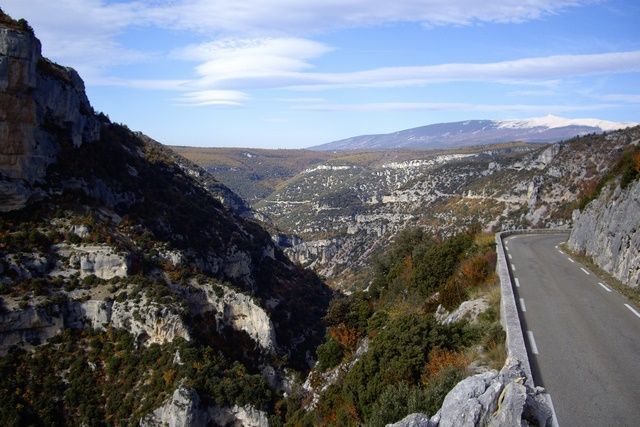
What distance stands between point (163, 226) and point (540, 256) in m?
37.8

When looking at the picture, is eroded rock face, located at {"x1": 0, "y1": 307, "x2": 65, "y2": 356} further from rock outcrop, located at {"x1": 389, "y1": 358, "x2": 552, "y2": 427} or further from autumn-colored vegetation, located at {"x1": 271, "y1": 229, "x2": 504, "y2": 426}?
rock outcrop, located at {"x1": 389, "y1": 358, "x2": 552, "y2": 427}

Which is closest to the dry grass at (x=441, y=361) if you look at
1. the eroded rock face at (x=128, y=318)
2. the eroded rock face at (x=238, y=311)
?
the eroded rock face at (x=128, y=318)

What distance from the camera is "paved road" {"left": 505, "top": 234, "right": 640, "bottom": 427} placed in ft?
24.7

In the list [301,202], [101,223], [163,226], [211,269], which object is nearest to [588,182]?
[211,269]

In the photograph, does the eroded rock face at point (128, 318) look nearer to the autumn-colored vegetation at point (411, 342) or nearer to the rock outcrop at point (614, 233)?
the autumn-colored vegetation at point (411, 342)

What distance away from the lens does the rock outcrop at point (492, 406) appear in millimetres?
5977

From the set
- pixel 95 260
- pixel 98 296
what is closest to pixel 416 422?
pixel 98 296

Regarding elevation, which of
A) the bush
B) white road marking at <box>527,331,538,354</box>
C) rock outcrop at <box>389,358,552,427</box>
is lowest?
the bush

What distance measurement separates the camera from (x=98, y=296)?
1435 inches

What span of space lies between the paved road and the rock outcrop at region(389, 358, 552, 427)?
121 centimetres

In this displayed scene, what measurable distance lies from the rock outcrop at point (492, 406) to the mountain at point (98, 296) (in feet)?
89.3

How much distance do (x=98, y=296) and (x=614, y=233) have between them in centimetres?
3368

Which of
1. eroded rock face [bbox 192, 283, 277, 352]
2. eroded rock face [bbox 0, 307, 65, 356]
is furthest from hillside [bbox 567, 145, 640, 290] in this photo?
eroded rock face [bbox 0, 307, 65, 356]

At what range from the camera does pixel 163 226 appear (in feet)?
161
